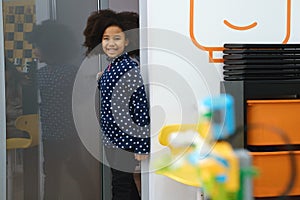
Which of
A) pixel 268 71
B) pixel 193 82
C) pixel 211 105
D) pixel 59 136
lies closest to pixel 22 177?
pixel 59 136

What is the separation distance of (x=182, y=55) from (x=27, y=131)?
0.75 meters

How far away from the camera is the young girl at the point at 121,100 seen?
6.03 ft

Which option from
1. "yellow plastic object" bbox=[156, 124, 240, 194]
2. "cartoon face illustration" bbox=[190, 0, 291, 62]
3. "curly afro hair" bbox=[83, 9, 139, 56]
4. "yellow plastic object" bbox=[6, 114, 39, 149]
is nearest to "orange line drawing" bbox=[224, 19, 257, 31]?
"cartoon face illustration" bbox=[190, 0, 291, 62]

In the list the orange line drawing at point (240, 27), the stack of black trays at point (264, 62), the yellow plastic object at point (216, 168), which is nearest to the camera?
the yellow plastic object at point (216, 168)

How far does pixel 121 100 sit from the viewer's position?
1.83 m

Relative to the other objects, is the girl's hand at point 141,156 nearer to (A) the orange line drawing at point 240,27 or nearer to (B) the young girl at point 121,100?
(B) the young girl at point 121,100

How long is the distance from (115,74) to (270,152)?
0.67 meters

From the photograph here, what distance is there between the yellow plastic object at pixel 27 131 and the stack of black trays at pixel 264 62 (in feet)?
2.83

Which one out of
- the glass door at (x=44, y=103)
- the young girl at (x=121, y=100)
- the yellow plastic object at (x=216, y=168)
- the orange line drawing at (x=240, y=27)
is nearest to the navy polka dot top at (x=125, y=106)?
the young girl at (x=121, y=100)

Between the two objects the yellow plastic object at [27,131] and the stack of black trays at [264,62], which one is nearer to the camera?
the stack of black trays at [264,62]

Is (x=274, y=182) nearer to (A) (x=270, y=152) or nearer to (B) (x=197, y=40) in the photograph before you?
(A) (x=270, y=152)

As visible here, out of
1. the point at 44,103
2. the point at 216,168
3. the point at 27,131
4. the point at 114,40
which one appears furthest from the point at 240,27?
the point at 216,168

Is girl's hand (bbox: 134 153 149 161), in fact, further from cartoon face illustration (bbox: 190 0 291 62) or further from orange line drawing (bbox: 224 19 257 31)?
orange line drawing (bbox: 224 19 257 31)

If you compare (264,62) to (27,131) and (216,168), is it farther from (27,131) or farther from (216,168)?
(216,168)
